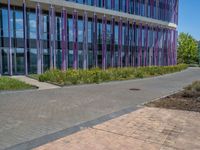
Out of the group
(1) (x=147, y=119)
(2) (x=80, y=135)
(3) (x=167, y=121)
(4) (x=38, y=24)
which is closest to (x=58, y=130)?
(2) (x=80, y=135)

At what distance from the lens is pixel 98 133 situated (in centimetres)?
611

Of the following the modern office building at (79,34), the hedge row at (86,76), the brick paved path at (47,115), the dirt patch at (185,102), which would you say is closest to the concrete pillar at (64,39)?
the modern office building at (79,34)

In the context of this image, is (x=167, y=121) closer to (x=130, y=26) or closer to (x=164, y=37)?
(x=130, y=26)

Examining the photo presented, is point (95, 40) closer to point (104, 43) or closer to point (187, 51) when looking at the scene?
point (104, 43)

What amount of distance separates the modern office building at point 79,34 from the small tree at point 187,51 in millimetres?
27482

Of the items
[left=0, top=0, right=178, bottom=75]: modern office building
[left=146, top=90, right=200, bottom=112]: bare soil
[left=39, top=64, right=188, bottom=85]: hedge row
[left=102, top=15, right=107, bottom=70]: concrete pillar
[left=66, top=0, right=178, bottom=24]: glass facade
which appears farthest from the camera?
[left=66, top=0, right=178, bottom=24]: glass facade

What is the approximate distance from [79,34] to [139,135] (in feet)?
76.7

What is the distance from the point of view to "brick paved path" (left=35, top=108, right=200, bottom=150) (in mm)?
5262

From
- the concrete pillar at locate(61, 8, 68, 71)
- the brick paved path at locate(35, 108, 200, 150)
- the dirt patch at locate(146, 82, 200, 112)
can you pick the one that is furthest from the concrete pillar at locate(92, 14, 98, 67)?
the brick paved path at locate(35, 108, 200, 150)

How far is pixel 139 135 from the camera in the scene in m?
5.97

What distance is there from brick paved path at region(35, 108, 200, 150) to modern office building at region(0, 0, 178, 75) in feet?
60.5

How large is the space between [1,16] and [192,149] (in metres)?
22.2

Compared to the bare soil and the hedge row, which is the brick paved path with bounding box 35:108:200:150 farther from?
the hedge row

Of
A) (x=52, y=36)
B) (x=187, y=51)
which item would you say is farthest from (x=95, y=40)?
(x=187, y=51)
